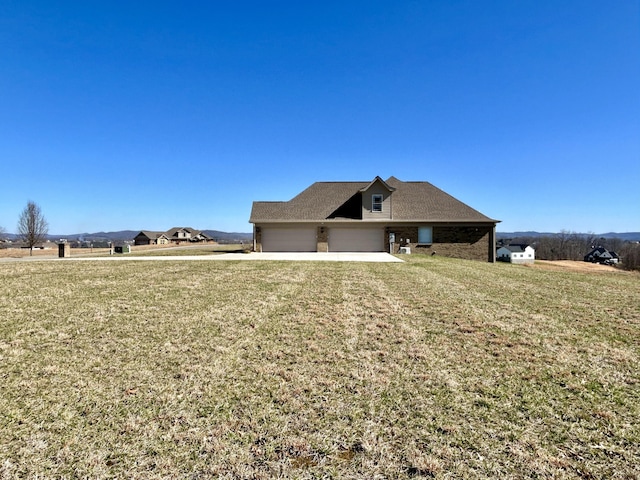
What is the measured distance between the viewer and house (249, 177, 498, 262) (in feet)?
66.5

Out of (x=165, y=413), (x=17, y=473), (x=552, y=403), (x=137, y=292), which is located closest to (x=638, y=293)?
(x=552, y=403)

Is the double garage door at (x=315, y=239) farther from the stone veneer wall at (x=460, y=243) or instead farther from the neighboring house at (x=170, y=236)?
the neighboring house at (x=170, y=236)

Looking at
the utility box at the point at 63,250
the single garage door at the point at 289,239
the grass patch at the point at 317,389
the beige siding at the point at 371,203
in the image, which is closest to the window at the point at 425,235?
the beige siding at the point at 371,203

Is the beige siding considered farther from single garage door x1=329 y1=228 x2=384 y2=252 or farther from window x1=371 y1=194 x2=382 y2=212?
single garage door x1=329 y1=228 x2=384 y2=252

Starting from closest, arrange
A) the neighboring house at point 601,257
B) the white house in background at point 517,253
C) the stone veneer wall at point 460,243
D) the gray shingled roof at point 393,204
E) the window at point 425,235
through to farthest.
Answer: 1. the stone veneer wall at point 460,243
2. the window at point 425,235
3. the gray shingled roof at point 393,204
4. the white house in background at point 517,253
5. the neighboring house at point 601,257

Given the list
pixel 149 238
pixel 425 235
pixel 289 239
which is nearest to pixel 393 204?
pixel 425 235

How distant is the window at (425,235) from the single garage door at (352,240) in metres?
2.97

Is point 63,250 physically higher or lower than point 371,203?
lower

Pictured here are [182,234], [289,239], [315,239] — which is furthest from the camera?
[182,234]

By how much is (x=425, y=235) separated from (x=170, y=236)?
74.0m

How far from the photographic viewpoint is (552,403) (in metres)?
2.83

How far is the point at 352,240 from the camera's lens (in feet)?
70.3

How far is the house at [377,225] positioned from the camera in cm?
2028

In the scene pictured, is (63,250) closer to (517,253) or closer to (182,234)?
(182,234)
